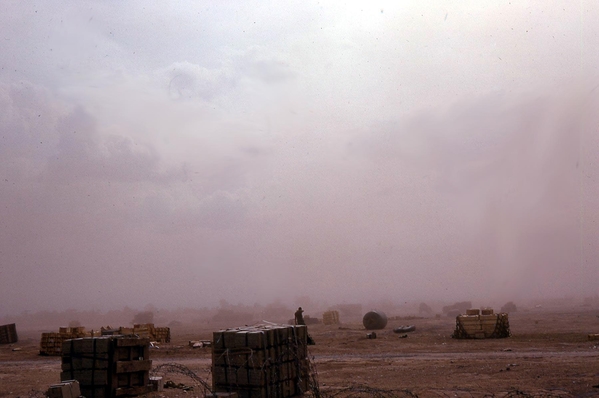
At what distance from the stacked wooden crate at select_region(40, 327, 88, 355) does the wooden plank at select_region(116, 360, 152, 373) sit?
17863 mm

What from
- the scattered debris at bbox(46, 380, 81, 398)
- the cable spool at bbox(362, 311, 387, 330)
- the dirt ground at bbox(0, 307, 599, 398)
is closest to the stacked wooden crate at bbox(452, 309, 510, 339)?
the dirt ground at bbox(0, 307, 599, 398)

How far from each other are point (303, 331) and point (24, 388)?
37.7ft

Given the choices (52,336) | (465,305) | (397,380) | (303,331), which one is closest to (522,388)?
(397,380)

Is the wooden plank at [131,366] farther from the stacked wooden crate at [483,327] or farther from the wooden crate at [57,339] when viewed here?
the stacked wooden crate at [483,327]

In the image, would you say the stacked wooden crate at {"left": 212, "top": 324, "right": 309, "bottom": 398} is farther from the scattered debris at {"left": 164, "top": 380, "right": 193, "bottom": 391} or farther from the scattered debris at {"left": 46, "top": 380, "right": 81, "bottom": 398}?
the scattered debris at {"left": 164, "top": 380, "right": 193, "bottom": 391}

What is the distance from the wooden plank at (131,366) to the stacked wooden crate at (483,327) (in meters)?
21.2

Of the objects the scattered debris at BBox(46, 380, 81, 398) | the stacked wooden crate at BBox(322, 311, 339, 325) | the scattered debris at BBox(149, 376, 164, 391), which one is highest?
the scattered debris at BBox(46, 380, 81, 398)

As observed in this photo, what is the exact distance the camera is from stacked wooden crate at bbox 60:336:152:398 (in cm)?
1519

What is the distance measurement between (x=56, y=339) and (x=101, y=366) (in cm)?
2004

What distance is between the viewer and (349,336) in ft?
120

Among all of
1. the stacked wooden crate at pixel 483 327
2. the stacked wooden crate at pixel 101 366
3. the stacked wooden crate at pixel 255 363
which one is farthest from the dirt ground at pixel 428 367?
the stacked wooden crate at pixel 255 363

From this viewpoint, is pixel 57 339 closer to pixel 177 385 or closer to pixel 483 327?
pixel 177 385

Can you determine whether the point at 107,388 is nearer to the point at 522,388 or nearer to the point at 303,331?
the point at 303,331

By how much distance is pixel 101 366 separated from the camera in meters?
15.2
